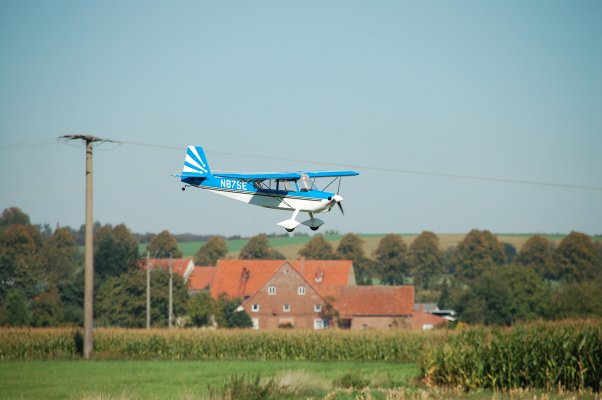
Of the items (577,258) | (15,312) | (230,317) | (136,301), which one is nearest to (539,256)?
(577,258)

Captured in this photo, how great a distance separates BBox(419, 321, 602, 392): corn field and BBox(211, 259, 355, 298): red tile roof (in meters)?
74.6

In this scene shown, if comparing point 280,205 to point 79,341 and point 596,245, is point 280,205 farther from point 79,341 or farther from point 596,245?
point 596,245

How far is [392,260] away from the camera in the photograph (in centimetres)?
17412

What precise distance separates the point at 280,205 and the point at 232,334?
55643mm

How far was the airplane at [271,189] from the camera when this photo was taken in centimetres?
1383

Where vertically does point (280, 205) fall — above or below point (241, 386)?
above

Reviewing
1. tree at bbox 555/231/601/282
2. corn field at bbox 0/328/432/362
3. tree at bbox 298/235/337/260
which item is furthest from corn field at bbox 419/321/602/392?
tree at bbox 298/235/337/260

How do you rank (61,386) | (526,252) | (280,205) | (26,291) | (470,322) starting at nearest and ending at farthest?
(280,205), (61,386), (470,322), (26,291), (526,252)

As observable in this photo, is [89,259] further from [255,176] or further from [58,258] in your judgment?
[58,258]

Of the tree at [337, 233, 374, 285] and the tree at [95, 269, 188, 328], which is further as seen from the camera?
the tree at [337, 233, 374, 285]

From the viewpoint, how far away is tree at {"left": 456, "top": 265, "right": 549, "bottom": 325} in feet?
343

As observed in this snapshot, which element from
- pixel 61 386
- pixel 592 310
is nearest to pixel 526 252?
pixel 592 310

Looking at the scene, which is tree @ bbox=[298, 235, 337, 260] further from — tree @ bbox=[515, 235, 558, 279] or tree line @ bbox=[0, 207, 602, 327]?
tree @ bbox=[515, 235, 558, 279]

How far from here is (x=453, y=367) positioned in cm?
4472
